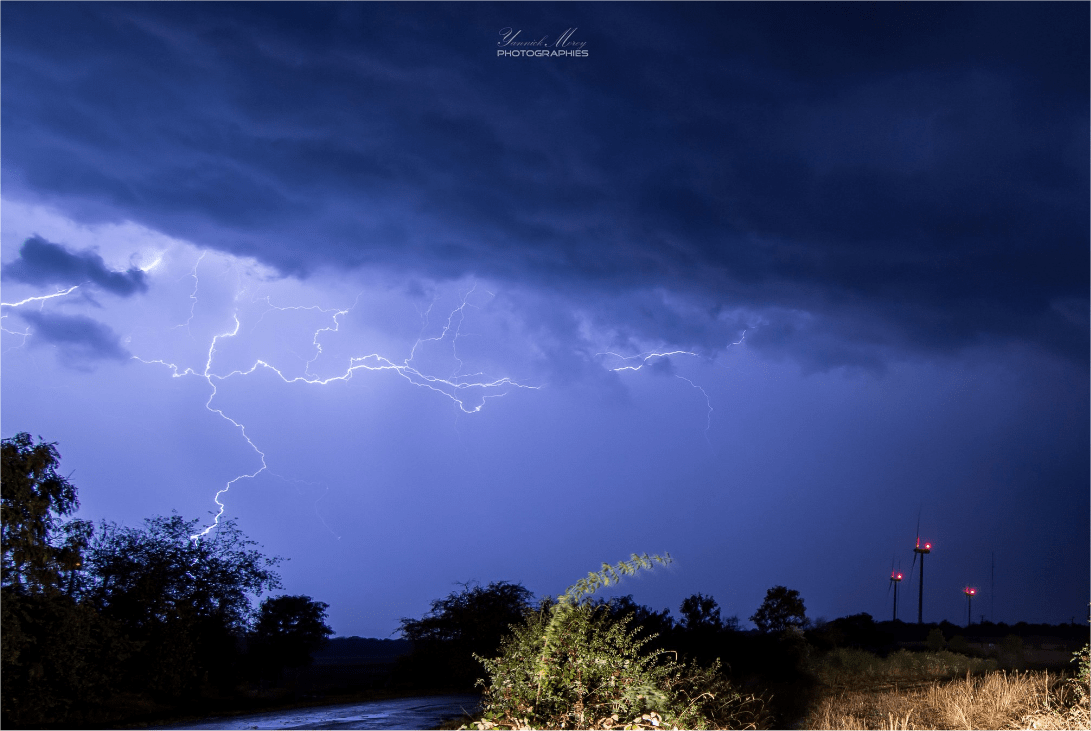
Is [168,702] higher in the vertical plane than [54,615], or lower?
lower

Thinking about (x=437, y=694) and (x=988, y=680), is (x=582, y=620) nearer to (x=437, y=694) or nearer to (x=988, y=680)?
(x=988, y=680)

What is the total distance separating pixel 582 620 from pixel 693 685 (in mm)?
2986

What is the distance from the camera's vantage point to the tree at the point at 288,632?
33.2 m

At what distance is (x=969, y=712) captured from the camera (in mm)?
11758

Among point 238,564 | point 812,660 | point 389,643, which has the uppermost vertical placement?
point 238,564

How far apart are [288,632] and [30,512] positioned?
22779 millimetres

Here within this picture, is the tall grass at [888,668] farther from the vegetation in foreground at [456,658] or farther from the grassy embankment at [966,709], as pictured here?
the grassy embankment at [966,709]

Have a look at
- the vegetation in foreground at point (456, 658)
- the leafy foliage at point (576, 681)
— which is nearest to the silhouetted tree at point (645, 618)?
the vegetation in foreground at point (456, 658)

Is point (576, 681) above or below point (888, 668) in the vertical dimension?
above

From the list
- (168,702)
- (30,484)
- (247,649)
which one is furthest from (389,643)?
(30,484)

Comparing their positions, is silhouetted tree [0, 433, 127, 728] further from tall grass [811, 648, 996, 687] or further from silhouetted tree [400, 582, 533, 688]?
tall grass [811, 648, 996, 687]

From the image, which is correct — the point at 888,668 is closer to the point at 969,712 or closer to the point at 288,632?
the point at 969,712

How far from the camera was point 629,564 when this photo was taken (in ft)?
22.4

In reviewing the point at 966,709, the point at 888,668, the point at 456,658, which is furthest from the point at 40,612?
the point at 888,668
